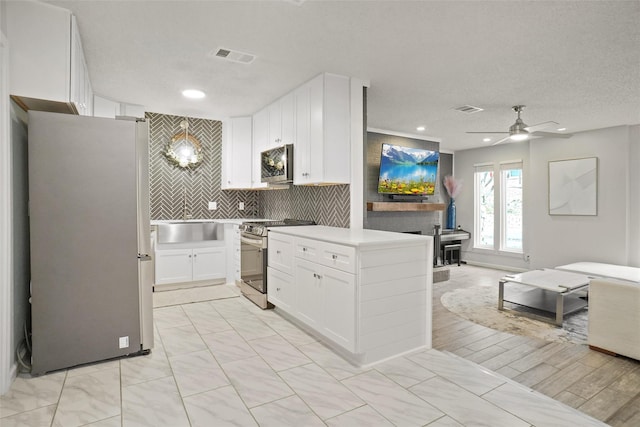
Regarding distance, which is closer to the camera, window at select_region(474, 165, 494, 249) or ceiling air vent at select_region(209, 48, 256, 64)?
ceiling air vent at select_region(209, 48, 256, 64)

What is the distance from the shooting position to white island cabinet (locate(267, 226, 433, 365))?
239 centimetres

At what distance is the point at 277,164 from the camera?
4172mm

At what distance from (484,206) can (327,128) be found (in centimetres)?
533

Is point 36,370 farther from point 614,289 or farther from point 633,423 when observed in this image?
point 614,289

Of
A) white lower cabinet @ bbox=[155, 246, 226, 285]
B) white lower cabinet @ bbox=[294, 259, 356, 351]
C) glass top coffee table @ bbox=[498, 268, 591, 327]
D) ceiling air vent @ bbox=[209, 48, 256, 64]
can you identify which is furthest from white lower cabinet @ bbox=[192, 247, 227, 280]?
glass top coffee table @ bbox=[498, 268, 591, 327]

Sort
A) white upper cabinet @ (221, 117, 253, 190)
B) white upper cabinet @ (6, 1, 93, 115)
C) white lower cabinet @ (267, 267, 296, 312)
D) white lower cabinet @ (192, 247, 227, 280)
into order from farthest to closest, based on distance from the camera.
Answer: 1. white upper cabinet @ (221, 117, 253, 190)
2. white lower cabinet @ (192, 247, 227, 280)
3. white lower cabinet @ (267, 267, 296, 312)
4. white upper cabinet @ (6, 1, 93, 115)

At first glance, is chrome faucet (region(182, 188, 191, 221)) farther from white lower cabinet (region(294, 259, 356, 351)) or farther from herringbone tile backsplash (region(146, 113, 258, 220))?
white lower cabinet (region(294, 259, 356, 351))

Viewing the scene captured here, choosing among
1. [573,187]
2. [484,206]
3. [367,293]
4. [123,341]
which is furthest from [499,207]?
[123,341]

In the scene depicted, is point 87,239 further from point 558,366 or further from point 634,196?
point 634,196

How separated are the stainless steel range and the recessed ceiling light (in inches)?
64.2

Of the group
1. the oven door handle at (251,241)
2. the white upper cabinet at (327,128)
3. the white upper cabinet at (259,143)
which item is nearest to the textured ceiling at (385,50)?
the white upper cabinet at (327,128)

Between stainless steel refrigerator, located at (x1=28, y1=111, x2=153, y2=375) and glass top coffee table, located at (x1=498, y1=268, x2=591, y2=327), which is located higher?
stainless steel refrigerator, located at (x1=28, y1=111, x2=153, y2=375)

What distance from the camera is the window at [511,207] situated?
22.2 feet

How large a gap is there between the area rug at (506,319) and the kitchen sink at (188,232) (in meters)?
3.27
